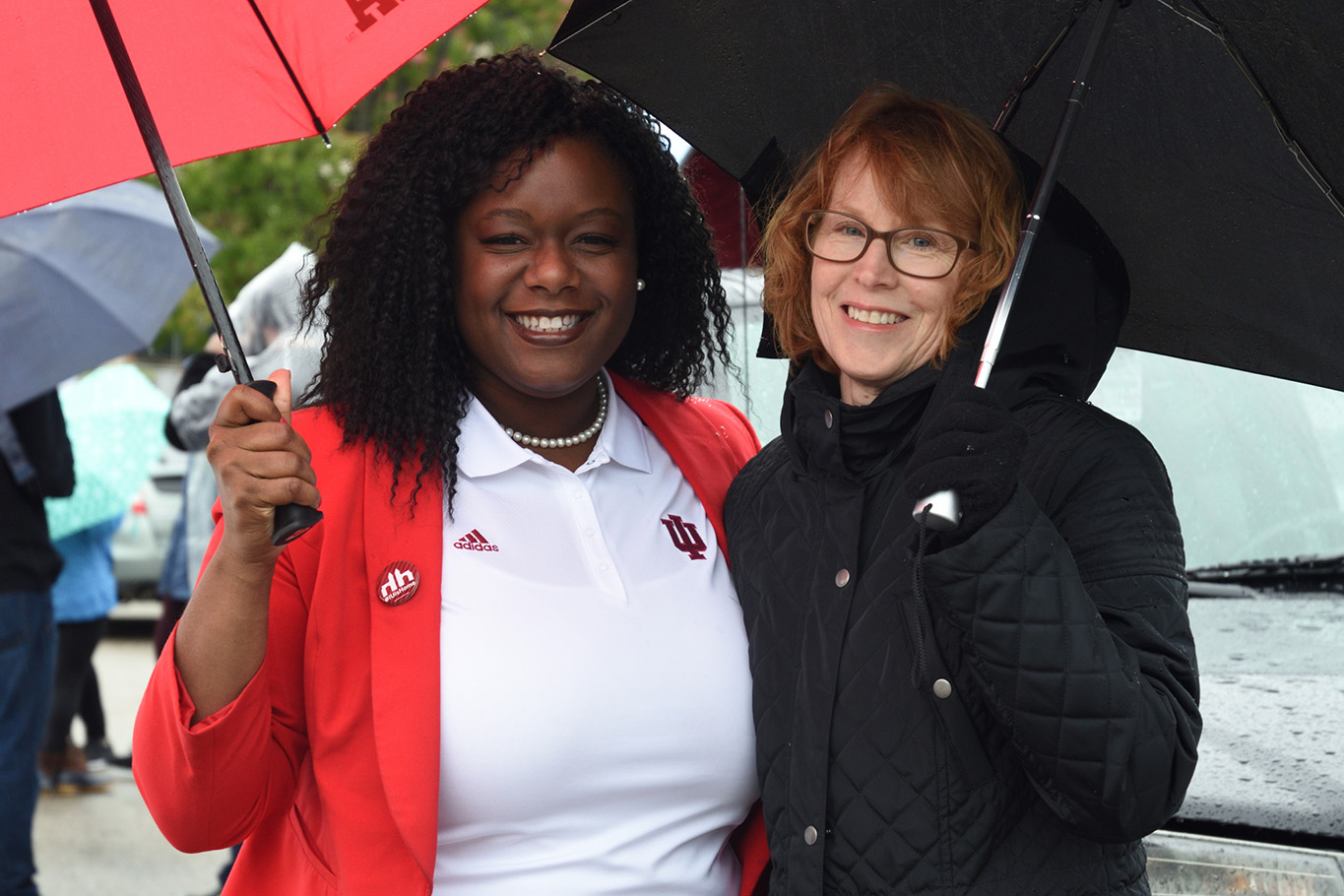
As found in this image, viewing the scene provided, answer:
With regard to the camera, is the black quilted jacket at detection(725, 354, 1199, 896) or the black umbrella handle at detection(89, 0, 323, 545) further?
the black umbrella handle at detection(89, 0, 323, 545)

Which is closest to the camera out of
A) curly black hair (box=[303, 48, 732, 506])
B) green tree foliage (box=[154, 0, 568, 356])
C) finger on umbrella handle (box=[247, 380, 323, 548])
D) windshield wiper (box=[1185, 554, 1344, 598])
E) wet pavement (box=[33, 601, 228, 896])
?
finger on umbrella handle (box=[247, 380, 323, 548])

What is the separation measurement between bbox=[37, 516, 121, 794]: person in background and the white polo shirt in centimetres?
544

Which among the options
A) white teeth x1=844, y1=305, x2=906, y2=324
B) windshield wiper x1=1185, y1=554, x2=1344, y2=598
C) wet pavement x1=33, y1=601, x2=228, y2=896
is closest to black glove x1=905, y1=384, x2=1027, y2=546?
white teeth x1=844, y1=305, x2=906, y2=324

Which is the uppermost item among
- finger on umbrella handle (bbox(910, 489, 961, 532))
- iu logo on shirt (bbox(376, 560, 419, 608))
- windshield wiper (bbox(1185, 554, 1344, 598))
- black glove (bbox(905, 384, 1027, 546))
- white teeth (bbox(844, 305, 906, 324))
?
white teeth (bbox(844, 305, 906, 324))

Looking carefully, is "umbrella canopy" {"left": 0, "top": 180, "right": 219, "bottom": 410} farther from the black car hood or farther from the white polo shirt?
the black car hood

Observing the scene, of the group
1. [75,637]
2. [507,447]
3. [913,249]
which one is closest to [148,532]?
[75,637]

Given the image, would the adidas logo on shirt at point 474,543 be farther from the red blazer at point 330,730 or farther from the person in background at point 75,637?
the person in background at point 75,637

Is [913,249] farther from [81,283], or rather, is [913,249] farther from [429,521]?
[81,283]

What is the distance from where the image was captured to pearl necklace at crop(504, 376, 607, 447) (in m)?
2.71

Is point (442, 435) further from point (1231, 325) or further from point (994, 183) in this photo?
point (1231, 325)

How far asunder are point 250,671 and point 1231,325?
5.94ft

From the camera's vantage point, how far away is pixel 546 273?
8.34 ft

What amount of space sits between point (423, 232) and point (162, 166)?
50 centimetres

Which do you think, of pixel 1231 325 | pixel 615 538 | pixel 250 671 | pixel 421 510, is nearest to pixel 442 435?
pixel 421 510
